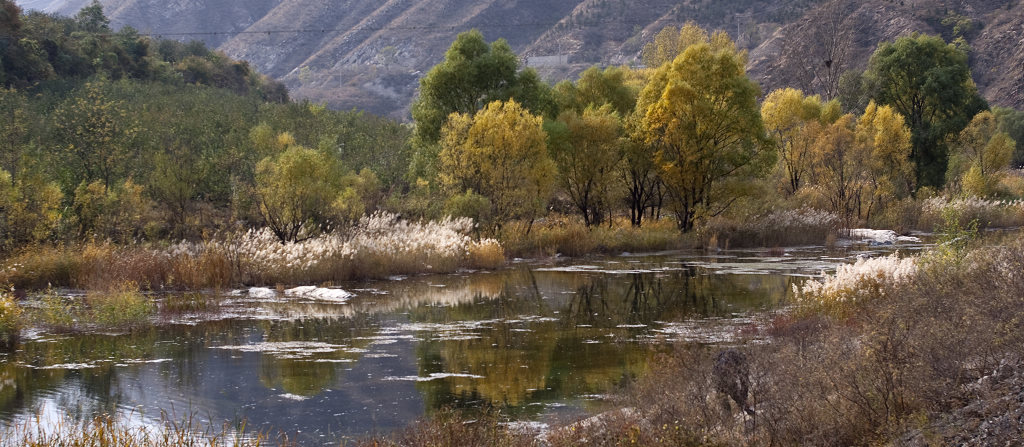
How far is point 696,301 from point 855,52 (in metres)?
101

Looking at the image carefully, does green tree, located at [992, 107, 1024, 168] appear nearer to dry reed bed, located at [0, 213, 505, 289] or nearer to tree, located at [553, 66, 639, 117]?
tree, located at [553, 66, 639, 117]

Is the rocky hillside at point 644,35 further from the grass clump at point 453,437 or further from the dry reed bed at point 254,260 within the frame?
the grass clump at point 453,437

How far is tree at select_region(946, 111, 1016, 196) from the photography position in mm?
53781

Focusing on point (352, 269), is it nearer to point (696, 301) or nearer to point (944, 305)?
point (696, 301)

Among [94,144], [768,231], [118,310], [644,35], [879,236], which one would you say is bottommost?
[879,236]

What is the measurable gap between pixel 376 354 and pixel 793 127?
145ft

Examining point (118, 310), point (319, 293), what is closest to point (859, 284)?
point (319, 293)

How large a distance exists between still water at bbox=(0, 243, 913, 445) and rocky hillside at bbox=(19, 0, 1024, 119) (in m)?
56.8

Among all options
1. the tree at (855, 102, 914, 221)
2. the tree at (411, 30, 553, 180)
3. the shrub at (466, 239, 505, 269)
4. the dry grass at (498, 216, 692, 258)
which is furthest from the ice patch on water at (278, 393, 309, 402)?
the tree at (855, 102, 914, 221)

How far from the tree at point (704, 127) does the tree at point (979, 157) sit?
20.7m

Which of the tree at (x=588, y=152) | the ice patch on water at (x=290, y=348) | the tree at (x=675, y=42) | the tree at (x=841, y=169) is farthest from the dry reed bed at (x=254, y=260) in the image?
the tree at (x=675, y=42)

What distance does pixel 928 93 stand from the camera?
53312 mm

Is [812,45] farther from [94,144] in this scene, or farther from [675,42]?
[94,144]

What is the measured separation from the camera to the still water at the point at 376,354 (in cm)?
1145
